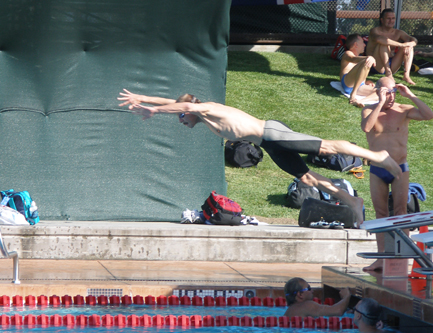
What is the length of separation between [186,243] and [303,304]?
251cm

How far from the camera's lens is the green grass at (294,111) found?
9930mm

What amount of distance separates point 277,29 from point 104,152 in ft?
29.9

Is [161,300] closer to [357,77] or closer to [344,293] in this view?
[344,293]

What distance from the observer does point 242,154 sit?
10805 millimetres

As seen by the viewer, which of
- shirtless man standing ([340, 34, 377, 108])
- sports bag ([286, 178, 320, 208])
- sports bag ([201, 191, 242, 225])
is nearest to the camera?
sports bag ([201, 191, 242, 225])

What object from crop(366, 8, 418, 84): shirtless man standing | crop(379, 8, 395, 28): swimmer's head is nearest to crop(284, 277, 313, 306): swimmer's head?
crop(366, 8, 418, 84): shirtless man standing

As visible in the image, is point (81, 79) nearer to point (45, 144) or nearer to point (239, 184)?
point (45, 144)

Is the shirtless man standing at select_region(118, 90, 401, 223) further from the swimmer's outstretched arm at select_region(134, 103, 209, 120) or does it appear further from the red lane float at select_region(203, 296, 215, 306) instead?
the red lane float at select_region(203, 296, 215, 306)

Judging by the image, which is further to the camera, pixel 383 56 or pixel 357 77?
pixel 383 56

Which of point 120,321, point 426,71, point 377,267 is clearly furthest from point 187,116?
point 426,71

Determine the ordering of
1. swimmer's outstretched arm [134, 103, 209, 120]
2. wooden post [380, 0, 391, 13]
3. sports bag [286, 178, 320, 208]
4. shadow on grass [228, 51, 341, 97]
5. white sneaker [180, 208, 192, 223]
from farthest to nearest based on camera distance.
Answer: wooden post [380, 0, 391, 13] → shadow on grass [228, 51, 341, 97] → sports bag [286, 178, 320, 208] → white sneaker [180, 208, 192, 223] → swimmer's outstretched arm [134, 103, 209, 120]

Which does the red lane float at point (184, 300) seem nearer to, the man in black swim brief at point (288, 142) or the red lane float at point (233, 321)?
the red lane float at point (233, 321)

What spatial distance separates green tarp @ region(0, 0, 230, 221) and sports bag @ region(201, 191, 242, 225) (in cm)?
72

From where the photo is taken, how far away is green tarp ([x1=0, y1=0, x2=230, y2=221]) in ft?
27.1
